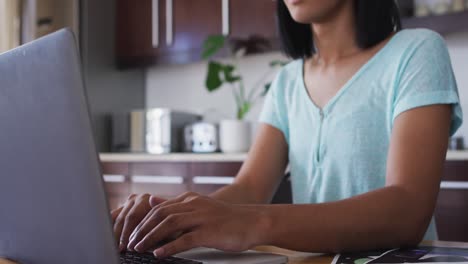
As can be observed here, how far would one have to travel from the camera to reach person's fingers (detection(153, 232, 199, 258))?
0.65m

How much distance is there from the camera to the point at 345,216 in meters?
0.78

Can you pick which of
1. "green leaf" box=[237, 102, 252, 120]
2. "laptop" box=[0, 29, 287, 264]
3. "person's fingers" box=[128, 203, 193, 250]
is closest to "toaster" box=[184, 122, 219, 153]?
"green leaf" box=[237, 102, 252, 120]

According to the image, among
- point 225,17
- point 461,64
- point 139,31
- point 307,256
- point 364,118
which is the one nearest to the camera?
point 307,256

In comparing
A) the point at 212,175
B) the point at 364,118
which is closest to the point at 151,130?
the point at 212,175

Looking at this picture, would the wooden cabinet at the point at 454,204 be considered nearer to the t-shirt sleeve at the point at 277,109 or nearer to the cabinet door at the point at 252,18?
the t-shirt sleeve at the point at 277,109

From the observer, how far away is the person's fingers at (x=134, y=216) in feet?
2.61

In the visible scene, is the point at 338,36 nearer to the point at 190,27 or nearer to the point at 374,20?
the point at 374,20

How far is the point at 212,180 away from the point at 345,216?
2074mm

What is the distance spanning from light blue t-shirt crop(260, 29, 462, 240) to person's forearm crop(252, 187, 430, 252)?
0.75 feet

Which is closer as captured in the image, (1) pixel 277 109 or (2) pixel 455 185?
(1) pixel 277 109

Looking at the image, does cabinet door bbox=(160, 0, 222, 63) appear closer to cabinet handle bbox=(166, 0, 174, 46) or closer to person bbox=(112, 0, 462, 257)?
cabinet handle bbox=(166, 0, 174, 46)

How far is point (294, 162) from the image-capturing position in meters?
1.28

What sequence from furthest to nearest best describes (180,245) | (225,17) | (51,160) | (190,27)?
1. (190,27)
2. (225,17)
3. (180,245)
4. (51,160)

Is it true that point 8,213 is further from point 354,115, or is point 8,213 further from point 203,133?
point 203,133
